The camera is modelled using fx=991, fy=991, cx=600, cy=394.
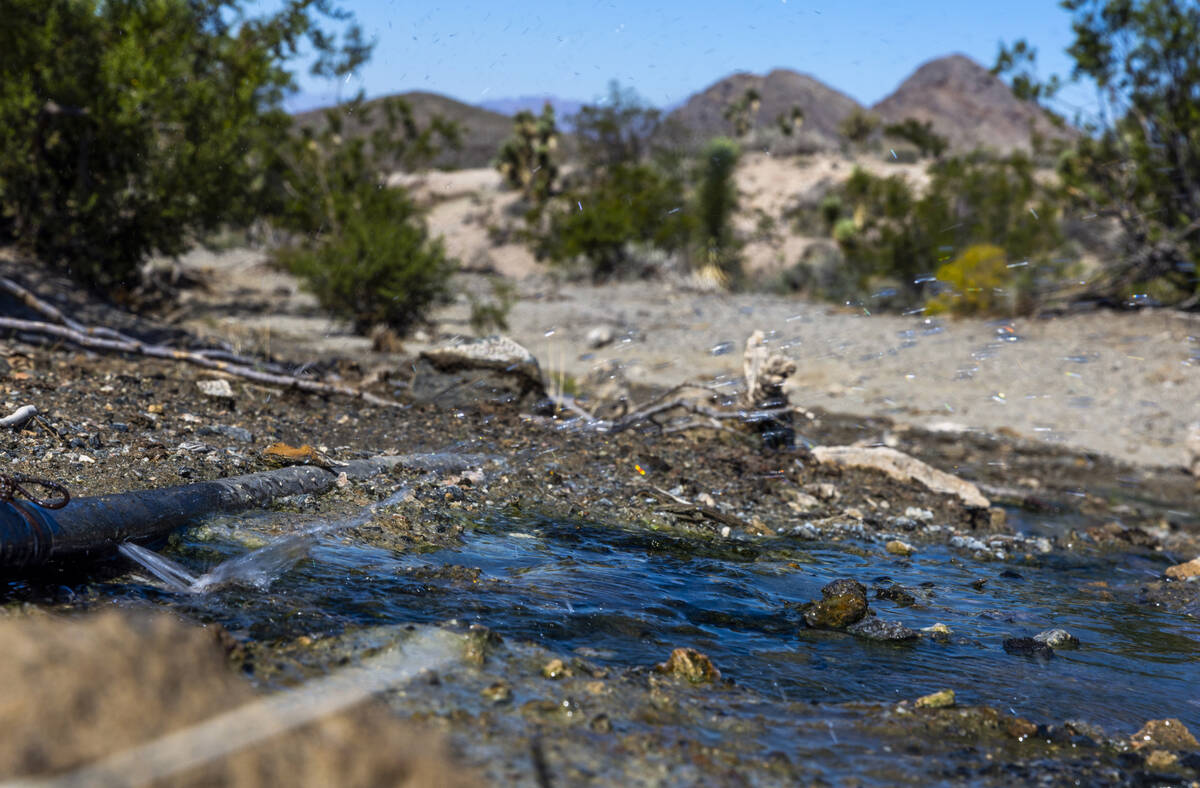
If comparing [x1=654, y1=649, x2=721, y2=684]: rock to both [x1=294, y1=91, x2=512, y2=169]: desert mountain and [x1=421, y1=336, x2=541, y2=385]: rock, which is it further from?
[x1=294, y1=91, x2=512, y2=169]: desert mountain

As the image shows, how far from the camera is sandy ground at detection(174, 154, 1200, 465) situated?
30.0 feet

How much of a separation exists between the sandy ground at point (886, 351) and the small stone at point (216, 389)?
9.21 ft

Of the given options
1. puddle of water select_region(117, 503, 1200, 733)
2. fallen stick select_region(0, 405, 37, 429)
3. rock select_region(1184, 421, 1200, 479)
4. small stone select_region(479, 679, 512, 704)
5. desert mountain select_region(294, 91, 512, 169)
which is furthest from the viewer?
desert mountain select_region(294, 91, 512, 169)

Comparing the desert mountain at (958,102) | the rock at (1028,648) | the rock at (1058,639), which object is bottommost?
the rock at (1058,639)

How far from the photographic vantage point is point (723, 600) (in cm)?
360

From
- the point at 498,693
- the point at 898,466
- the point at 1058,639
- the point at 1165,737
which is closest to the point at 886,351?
the point at 898,466

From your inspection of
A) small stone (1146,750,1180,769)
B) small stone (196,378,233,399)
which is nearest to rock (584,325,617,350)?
small stone (196,378,233,399)

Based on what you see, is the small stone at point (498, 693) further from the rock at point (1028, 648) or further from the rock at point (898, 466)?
the rock at point (898, 466)

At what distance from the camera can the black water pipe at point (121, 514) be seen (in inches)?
108

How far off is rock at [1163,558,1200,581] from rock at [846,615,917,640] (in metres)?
2.18

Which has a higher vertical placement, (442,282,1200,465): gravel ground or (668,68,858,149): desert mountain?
(668,68,858,149): desert mountain

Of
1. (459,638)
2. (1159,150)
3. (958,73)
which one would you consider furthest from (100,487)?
(958,73)

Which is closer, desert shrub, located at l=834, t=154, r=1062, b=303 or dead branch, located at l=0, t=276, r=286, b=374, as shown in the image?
dead branch, located at l=0, t=276, r=286, b=374

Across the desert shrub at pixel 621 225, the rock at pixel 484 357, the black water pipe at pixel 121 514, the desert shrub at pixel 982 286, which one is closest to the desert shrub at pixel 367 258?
the rock at pixel 484 357
